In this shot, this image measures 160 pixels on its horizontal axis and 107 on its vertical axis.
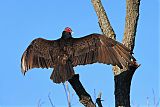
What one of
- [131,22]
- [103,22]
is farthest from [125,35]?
[103,22]

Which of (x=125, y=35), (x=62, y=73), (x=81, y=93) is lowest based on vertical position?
(x=81, y=93)

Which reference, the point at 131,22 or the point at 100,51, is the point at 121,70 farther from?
the point at 131,22

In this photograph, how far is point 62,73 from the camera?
5.50 metres

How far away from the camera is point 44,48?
19.5 feet

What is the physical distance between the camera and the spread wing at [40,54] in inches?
229

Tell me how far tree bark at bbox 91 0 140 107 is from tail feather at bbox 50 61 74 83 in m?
Answer: 0.60

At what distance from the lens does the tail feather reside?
540cm

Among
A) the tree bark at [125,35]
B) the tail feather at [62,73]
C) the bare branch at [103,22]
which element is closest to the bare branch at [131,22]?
the tree bark at [125,35]

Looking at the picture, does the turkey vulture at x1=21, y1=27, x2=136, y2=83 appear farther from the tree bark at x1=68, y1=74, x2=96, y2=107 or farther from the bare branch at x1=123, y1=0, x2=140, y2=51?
the bare branch at x1=123, y1=0, x2=140, y2=51

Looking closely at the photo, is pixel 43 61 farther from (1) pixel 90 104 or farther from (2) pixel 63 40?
(1) pixel 90 104

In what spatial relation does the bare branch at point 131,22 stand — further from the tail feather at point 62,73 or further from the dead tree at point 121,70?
the tail feather at point 62,73

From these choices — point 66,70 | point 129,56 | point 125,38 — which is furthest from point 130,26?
point 66,70

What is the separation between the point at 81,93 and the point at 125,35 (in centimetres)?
98

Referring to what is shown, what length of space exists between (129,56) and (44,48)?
98 cm
